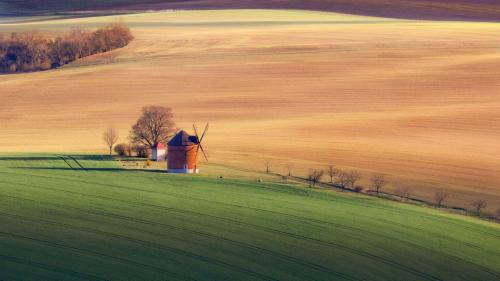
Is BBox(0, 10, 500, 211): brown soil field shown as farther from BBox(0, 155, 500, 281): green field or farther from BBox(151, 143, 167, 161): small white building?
BBox(0, 155, 500, 281): green field

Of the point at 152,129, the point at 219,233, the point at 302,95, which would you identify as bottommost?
the point at 219,233

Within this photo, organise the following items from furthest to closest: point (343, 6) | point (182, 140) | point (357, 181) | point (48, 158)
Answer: point (343, 6), point (48, 158), point (182, 140), point (357, 181)

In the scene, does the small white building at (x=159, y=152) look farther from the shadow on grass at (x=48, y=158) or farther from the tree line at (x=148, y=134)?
the shadow on grass at (x=48, y=158)

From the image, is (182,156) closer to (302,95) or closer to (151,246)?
(151,246)

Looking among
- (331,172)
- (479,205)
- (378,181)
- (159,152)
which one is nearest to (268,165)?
(331,172)

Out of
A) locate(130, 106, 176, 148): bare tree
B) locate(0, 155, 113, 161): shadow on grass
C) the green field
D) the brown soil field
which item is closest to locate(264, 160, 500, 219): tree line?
the brown soil field

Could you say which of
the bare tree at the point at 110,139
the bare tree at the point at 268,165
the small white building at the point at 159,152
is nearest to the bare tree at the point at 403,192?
the bare tree at the point at 268,165
